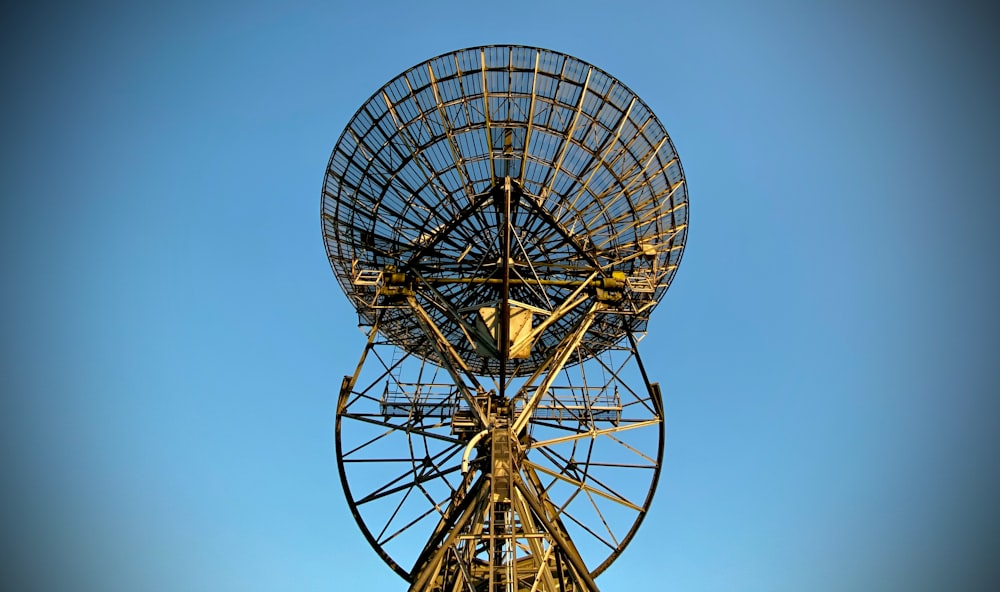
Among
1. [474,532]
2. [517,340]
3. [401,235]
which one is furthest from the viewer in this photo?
[401,235]

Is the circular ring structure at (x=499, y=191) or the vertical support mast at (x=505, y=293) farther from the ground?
the circular ring structure at (x=499, y=191)

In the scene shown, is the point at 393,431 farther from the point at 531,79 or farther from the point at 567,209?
the point at 531,79

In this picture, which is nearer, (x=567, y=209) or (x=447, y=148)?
(x=447, y=148)

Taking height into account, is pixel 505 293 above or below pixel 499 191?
below

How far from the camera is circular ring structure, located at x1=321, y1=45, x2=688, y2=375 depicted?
68.3 feet

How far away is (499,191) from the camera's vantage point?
2045 centimetres

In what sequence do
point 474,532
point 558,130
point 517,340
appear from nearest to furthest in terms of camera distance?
point 474,532 → point 517,340 → point 558,130

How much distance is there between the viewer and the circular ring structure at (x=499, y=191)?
68.3ft

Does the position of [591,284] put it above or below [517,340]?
above

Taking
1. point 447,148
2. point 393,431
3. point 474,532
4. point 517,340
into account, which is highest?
point 447,148

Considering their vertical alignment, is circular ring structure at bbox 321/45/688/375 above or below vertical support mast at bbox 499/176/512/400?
above

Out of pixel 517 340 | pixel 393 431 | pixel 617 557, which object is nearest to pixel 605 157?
pixel 517 340

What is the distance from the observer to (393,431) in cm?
2097

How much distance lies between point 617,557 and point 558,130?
1492 centimetres
